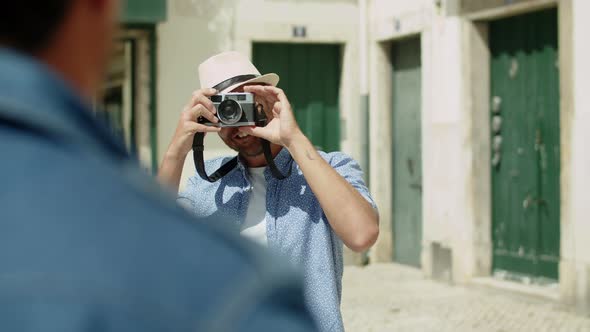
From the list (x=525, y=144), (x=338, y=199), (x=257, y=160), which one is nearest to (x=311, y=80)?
(x=525, y=144)

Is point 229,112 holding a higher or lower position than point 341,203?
higher

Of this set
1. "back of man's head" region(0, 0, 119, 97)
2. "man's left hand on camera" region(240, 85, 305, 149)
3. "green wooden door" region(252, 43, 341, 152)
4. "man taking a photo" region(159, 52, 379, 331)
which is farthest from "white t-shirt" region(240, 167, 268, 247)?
"green wooden door" region(252, 43, 341, 152)

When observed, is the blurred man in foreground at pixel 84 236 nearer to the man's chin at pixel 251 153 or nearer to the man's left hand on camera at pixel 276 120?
the man's left hand on camera at pixel 276 120

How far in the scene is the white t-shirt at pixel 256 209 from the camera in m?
2.63

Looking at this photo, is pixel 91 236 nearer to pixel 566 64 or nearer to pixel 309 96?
pixel 566 64

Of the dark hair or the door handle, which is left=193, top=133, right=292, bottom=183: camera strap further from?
the door handle

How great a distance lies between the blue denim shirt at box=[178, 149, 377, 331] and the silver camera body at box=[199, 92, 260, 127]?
0.16m

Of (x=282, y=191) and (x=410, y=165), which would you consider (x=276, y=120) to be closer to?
(x=282, y=191)

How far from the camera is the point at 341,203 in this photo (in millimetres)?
2432

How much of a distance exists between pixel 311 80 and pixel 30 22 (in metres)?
9.39

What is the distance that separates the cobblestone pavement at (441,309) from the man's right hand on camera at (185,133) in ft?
14.0

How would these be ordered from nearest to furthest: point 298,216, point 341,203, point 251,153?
point 341,203
point 298,216
point 251,153

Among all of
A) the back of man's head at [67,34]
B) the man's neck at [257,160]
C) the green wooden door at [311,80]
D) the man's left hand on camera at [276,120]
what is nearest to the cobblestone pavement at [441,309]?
the green wooden door at [311,80]

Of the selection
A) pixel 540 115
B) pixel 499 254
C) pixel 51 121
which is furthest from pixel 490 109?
pixel 51 121
